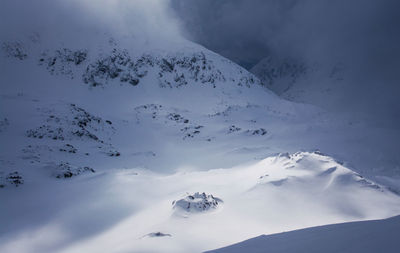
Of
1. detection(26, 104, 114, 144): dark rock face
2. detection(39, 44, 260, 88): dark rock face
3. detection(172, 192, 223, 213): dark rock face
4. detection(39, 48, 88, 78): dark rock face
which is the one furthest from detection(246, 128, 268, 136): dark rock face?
detection(39, 48, 88, 78): dark rock face

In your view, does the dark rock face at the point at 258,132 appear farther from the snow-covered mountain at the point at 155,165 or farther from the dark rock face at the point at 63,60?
the dark rock face at the point at 63,60

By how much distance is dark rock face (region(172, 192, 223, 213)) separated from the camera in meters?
7.05

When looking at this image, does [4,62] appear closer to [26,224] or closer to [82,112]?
[82,112]

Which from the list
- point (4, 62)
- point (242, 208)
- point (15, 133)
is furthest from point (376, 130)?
point (4, 62)

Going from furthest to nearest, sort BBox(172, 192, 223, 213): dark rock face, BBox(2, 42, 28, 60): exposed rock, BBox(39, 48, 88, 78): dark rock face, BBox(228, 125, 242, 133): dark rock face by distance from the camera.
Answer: BBox(39, 48, 88, 78): dark rock face
BBox(2, 42, 28, 60): exposed rock
BBox(228, 125, 242, 133): dark rock face
BBox(172, 192, 223, 213): dark rock face

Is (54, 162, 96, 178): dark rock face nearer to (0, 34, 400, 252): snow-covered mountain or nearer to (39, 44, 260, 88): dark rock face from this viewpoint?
(0, 34, 400, 252): snow-covered mountain

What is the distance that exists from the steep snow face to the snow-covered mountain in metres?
0.04

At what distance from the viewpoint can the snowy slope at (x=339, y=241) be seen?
9.14 ft

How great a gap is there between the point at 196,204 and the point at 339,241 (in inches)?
176

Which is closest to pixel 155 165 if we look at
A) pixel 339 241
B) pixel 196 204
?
pixel 196 204

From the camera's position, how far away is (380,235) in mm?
2998

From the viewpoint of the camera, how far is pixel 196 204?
715 cm

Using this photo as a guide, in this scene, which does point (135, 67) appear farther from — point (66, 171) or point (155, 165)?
point (66, 171)

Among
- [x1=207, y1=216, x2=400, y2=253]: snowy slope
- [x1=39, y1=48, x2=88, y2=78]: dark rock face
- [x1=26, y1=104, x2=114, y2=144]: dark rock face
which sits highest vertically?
[x1=39, y1=48, x2=88, y2=78]: dark rock face
